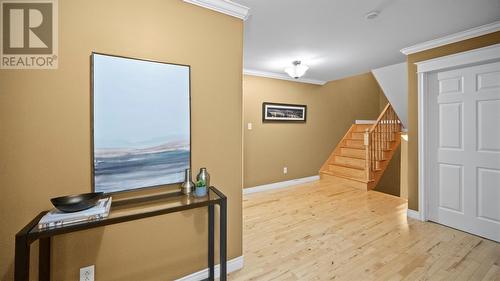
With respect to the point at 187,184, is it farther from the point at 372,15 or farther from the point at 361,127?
the point at 361,127

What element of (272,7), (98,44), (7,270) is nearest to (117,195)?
(7,270)

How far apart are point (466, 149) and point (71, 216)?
12.3 ft

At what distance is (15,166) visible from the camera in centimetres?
123

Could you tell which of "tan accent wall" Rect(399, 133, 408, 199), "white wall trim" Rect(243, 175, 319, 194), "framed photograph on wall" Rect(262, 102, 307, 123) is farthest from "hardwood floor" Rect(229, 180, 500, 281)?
"tan accent wall" Rect(399, 133, 408, 199)

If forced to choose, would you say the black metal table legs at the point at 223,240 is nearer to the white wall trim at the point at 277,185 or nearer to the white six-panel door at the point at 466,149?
the white wall trim at the point at 277,185

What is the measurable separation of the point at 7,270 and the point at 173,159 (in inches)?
42.0

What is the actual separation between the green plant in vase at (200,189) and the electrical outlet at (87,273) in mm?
777

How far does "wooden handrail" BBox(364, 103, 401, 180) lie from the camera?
181 inches

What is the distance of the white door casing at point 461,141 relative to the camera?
237 cm

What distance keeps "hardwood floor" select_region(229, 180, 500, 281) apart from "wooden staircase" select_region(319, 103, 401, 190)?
107 cm

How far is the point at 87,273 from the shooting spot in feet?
4.51

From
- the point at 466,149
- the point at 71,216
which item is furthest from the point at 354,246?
the point at 71,216

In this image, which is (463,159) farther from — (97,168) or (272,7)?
(97,168)

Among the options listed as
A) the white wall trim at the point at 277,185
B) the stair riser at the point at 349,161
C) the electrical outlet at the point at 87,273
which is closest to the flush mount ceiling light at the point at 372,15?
the electrical outlet at the point at 87,273
